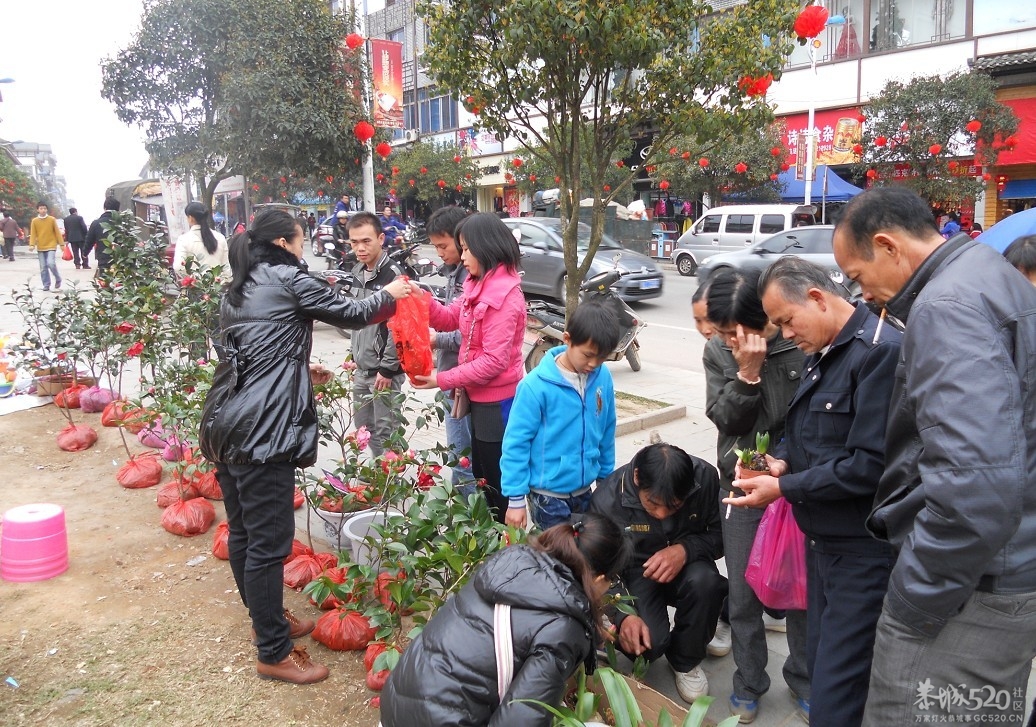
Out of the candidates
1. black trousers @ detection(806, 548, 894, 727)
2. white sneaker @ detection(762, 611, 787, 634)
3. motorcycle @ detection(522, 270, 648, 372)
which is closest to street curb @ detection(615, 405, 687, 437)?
motorcycle @ detection(522, 270, 648, 372)

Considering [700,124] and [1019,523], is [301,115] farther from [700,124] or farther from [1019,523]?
[1019,523]

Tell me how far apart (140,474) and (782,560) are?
3.86 m

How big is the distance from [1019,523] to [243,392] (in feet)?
7.29

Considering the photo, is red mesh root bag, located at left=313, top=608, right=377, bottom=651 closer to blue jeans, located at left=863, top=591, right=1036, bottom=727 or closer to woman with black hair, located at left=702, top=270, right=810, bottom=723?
woman with black hair, located at left=702, top=270, right=810, bottom=723

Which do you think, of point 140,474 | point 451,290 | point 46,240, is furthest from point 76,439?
point 46,240

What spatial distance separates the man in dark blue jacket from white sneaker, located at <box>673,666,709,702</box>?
66cm

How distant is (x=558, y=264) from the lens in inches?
460

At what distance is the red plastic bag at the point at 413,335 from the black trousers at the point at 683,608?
1218 millimetres

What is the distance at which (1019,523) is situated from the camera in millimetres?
1389

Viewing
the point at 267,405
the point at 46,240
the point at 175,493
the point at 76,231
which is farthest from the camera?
the point at 76,231

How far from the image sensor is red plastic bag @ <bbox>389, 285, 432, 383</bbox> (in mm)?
3262

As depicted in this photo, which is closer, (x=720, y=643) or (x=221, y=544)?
(x=720, y=643)

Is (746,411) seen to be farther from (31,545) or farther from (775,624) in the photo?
(31,545)

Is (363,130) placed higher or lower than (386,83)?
lower
